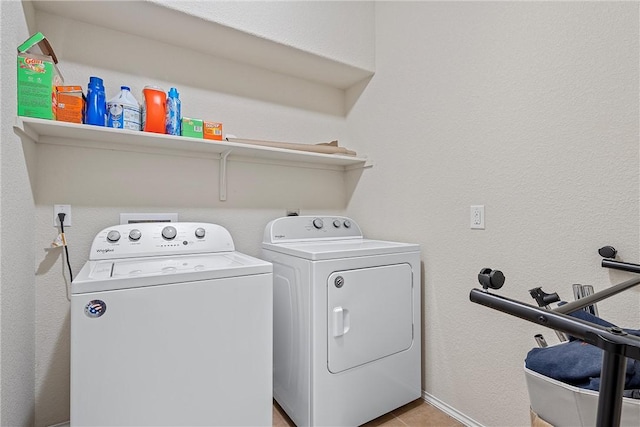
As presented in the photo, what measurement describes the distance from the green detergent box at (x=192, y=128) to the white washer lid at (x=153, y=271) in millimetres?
674

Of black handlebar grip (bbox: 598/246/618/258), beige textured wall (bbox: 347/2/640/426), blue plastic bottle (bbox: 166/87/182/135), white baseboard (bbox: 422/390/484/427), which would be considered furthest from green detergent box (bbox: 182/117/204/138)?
white baseboard (bbox: 422/390/484/427)

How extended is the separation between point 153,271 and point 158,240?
1.46ft

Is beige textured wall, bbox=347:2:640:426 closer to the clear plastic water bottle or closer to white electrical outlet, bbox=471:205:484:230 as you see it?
white electrical outlet, bbox=471:205:484:230

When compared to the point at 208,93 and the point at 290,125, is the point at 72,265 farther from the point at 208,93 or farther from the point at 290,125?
the point at 290,125

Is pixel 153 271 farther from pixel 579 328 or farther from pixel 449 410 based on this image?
pixel 449 410

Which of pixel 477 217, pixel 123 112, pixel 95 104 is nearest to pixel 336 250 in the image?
pixel 477 217

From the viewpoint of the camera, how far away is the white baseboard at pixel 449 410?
1.66 metres

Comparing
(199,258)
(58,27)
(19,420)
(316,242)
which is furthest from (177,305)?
(58,27)

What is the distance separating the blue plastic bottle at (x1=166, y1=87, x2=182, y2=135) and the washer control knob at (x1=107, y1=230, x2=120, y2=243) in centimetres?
58

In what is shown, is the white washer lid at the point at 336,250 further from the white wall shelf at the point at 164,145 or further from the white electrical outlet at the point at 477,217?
the white wall shelf at the point at 164,145

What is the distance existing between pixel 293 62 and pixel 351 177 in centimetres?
93

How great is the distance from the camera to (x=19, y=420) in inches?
51.1

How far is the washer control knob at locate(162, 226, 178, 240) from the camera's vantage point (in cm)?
167

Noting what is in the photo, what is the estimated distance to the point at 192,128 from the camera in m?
1.76
